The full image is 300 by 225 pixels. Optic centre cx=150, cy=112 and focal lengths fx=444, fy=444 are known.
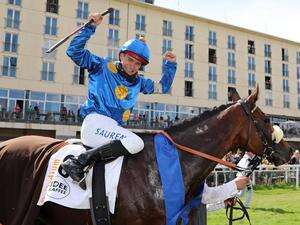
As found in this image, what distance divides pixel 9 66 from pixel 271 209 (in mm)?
29014

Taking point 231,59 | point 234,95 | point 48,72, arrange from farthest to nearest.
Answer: point 231,59
point 48,72
point 234,95

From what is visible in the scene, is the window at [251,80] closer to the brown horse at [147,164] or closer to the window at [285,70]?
the window at [285,70]

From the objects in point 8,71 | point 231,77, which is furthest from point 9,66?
point 231,77

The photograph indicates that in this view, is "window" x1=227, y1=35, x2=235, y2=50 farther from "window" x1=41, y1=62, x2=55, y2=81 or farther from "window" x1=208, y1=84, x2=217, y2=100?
"window" x1=41, y1=62, x2=55, y2=81

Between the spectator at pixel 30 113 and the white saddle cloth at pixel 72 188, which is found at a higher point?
the spectator at pixel 30 113

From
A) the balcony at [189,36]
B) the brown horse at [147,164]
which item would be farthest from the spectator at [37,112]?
the brown horse at [147,164]

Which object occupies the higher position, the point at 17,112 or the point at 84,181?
the point at 17,112

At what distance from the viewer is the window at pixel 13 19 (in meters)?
36.7

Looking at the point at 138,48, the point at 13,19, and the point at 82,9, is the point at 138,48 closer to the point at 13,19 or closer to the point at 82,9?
the point at 13,19

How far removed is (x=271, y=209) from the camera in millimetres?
11922

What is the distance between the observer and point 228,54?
4819 cm

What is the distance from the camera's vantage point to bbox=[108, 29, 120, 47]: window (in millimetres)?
40875

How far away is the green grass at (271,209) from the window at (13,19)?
2675cm

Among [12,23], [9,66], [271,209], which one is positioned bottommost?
[271,209]
